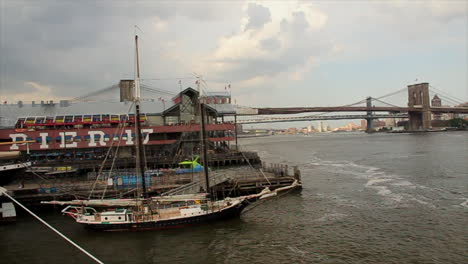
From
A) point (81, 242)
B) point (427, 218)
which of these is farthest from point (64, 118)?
point (427, 218)

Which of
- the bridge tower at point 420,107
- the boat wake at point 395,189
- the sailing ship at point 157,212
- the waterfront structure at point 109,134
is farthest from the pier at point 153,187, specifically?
the bridge tower at point 420,107

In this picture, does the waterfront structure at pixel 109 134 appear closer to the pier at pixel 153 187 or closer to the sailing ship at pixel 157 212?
the pier at pixel 153 187

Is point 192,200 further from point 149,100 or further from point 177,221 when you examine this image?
point 149,100

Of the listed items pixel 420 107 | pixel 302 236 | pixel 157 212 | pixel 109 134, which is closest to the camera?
pixel 302 236

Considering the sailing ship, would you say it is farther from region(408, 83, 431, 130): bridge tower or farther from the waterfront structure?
region(408, 83, 431, 130): bridge tower

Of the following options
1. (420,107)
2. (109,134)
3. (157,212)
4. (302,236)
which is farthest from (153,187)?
(420,107)

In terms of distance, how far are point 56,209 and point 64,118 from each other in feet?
107

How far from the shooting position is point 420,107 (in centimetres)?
15100

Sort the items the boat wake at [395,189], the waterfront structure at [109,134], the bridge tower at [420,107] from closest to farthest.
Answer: the boat wake at [395,189] < the waterfront structure at [109,134] < the bridge tower at [420,107]

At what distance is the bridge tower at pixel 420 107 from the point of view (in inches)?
5812

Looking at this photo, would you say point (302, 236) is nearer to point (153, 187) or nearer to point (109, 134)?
point (153, 187)

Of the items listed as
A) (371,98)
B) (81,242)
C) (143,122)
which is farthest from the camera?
(371,98)

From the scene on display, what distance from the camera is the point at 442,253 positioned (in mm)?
18312

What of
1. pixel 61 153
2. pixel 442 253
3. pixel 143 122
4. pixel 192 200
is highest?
pixel 143 122
